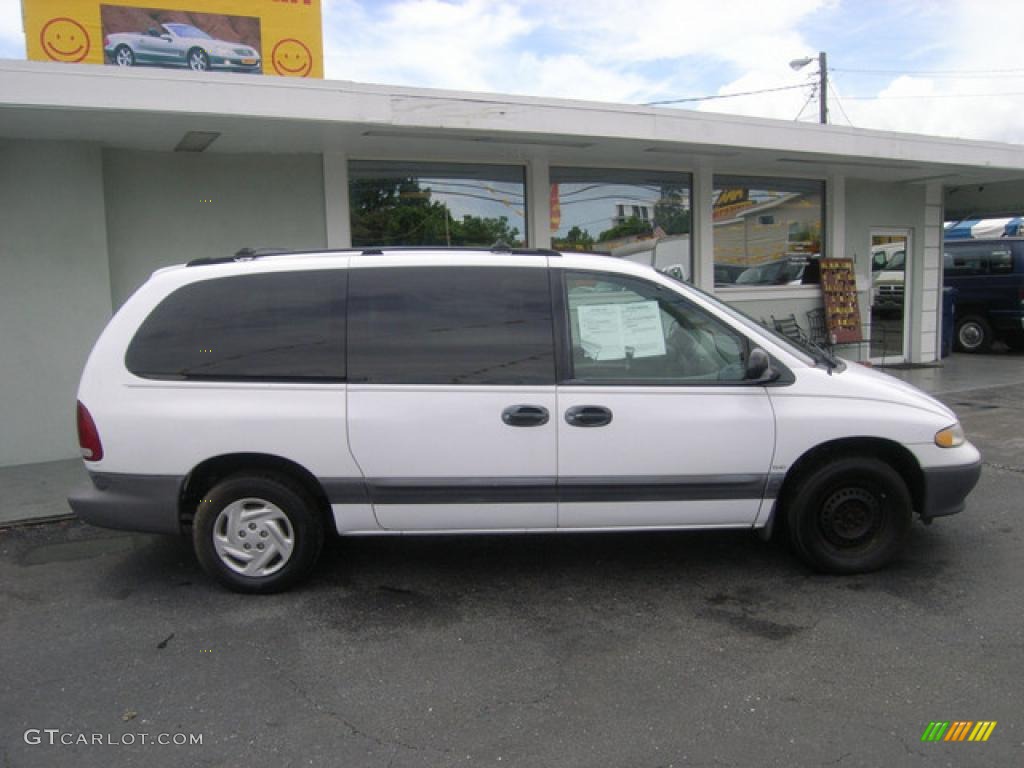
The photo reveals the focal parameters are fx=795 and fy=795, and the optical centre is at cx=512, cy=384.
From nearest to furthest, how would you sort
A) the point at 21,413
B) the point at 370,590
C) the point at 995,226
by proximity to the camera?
1. the point at 370,590
2. the point at 21,413
3. the point at 995,226

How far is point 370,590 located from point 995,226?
812 inches

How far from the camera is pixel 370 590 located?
4.39 m

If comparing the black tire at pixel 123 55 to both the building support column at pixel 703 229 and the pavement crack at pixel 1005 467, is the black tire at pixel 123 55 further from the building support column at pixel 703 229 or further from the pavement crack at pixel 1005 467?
the pavement crack at pixel 1005 467

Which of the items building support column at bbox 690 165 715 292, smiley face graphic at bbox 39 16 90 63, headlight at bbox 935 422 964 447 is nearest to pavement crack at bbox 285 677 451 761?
headlight at bbox 935 422 964 447

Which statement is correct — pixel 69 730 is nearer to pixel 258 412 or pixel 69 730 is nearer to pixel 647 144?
pixel 258 412

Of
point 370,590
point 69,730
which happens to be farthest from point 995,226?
point 69,730

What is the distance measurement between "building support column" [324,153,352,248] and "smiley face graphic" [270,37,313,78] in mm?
4574

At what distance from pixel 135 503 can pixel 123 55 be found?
30.6 feet

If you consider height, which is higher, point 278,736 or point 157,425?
point 157,425

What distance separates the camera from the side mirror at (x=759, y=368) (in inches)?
161

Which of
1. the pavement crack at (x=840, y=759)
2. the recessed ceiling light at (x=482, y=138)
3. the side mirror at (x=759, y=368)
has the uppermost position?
the recessed ceiling light at (x=482, y=138)

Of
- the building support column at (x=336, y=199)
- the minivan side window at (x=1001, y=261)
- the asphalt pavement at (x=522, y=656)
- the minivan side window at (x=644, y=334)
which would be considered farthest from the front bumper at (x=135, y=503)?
the minivan side window at (x=1001, y=261)

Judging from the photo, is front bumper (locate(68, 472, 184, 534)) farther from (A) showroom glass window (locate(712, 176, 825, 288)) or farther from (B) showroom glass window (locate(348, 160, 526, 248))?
(A) showroom glass window (locate(712, 176, 825, 288))

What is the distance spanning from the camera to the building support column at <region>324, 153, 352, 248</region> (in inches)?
330
